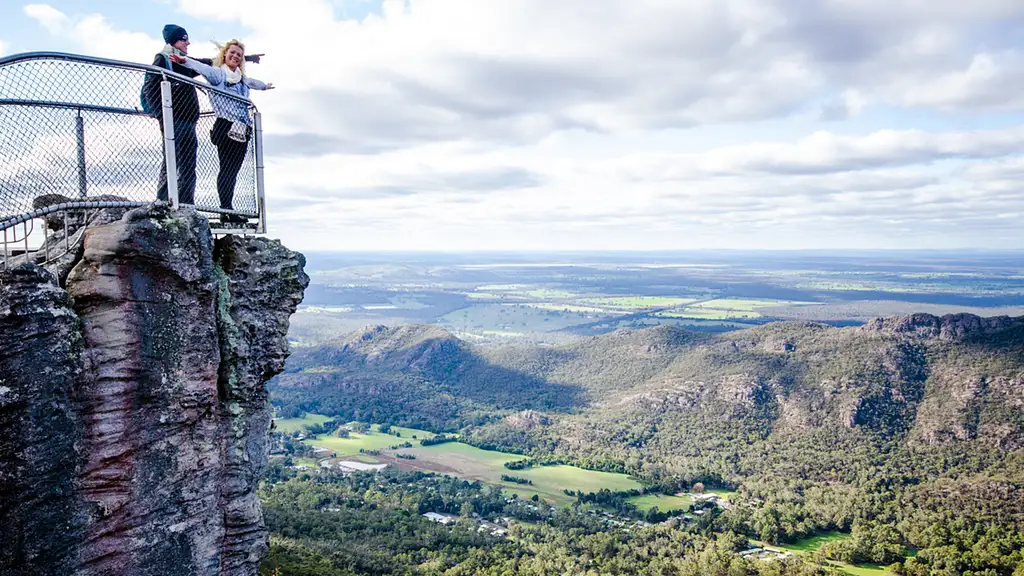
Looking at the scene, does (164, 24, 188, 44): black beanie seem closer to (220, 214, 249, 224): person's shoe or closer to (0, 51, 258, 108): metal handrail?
(0, 51, 258, 108): metal handrail

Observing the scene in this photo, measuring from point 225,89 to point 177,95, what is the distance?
29.3 inches

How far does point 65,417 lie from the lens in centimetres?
696

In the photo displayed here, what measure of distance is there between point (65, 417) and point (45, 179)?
9.71 ft

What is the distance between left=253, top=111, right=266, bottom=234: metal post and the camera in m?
10.3

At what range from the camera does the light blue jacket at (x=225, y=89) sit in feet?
29.9

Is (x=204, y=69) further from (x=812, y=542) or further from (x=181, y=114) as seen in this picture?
(x=812, y=542)

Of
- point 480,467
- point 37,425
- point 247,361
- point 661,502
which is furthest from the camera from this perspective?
point 480,467

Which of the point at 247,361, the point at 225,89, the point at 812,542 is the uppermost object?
the point at 225,89

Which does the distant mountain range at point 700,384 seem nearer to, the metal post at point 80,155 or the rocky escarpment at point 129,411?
the rocky escarpment at point 129,411

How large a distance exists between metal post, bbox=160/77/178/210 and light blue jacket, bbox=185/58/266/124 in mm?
745

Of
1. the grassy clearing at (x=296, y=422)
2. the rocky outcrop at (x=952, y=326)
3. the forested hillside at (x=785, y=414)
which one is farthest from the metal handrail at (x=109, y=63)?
the rocky outcrop at (x=952, y=326)

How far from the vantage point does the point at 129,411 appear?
757 cm

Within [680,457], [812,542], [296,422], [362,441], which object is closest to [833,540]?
[812,542]

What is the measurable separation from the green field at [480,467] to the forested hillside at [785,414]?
11.4 ft
